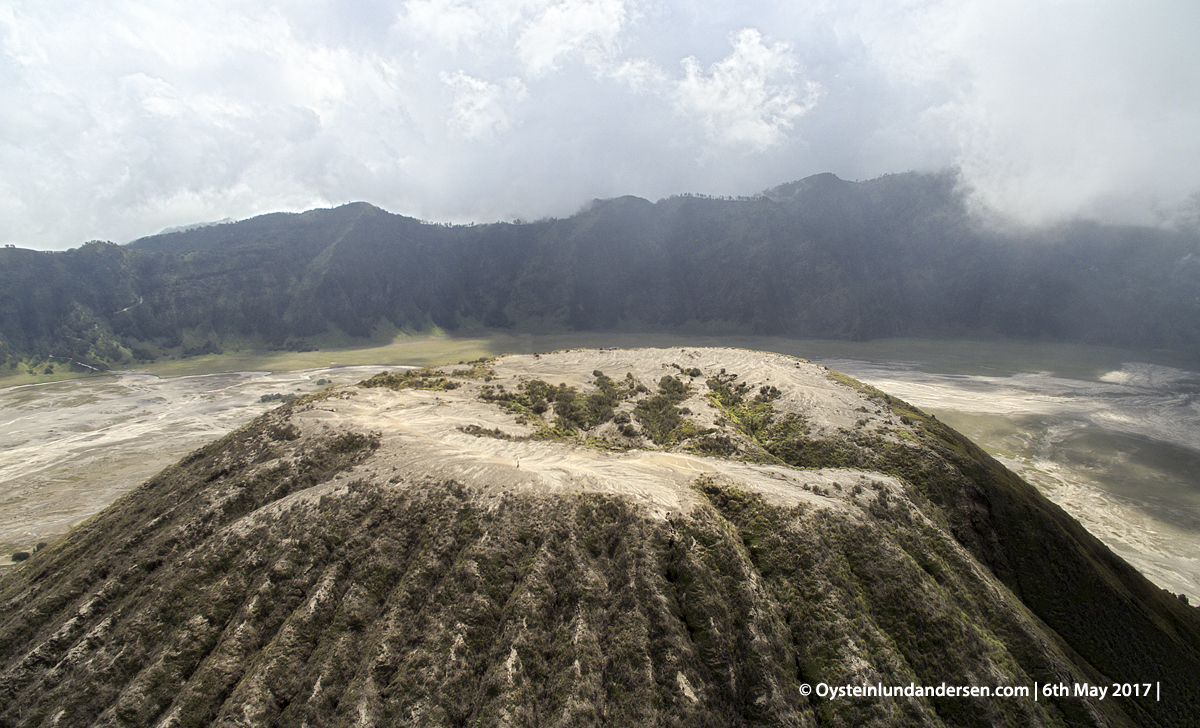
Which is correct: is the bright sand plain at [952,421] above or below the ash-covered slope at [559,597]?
below

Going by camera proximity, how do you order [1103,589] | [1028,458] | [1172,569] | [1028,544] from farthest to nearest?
[1028,458]
[1172,569]
[1028,544]
[1103,589]

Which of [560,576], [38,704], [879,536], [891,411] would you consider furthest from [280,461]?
[891,411]

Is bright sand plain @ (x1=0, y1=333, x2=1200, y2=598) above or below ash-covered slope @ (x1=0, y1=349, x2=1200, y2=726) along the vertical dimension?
below

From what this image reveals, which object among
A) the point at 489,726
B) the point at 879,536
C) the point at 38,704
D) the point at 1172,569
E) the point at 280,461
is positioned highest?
the point at 280,461

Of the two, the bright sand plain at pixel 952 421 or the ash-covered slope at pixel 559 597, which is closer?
the ash-covered slope at pixel 559 597

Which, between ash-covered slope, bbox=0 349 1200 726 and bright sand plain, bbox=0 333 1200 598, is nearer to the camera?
ash-covered slope, bbox=0 349 1200 726

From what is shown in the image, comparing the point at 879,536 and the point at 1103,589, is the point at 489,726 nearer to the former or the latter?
the point at 879,536

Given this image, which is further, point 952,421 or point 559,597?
point 952,421

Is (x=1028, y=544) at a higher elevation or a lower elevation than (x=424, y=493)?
lower
